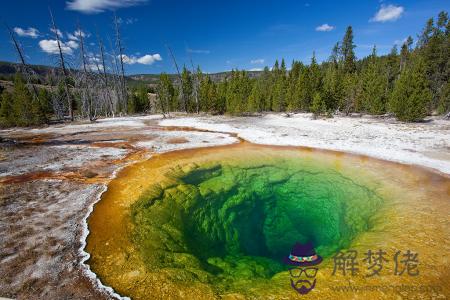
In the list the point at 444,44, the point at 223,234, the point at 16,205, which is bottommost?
the point at 223,234

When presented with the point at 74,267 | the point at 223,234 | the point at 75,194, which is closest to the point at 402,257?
the point at 223,234

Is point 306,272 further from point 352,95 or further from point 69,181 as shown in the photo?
point 352,95

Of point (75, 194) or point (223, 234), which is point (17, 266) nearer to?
point (75, 194)

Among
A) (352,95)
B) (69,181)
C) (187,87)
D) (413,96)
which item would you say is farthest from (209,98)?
(69,181)

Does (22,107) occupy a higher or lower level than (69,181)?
higher

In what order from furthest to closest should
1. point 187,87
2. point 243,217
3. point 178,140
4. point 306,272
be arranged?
point 187,87
point 178,140
point 243,217
point 306,272

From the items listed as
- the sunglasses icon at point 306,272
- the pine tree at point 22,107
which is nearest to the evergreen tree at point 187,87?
the pine tree at point 22,107
